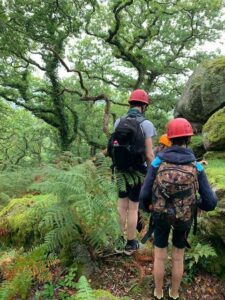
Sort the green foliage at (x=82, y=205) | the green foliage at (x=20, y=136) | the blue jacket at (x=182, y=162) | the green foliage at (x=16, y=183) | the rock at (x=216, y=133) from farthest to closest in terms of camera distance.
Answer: the green foliage at (x=20, y=136)
the green foliage at (x=16, y=183)
the rock at (x=216, y=133)
the green foliage at (x=82, y=205)
the blue jacket at (x=182, y=162)

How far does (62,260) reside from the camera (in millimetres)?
4859

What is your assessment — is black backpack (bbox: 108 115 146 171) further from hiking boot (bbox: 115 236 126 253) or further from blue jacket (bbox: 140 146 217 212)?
hiking boot (bbox: 115 236 126 253)

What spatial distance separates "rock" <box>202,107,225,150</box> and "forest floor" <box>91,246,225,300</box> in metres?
4.24

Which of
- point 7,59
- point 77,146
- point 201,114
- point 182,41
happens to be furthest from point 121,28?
point 77,146

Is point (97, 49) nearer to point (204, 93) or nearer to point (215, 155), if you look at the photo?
point (204, 93)

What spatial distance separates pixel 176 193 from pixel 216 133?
5.13 metres

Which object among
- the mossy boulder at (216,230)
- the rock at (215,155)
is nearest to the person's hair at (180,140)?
the mossy boulder at (216,230)

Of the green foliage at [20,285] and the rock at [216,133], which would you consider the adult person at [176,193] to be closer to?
the green foliage at [20,285]

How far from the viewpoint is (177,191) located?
3.68 m

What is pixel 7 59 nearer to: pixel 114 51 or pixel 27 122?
pixel 114 51

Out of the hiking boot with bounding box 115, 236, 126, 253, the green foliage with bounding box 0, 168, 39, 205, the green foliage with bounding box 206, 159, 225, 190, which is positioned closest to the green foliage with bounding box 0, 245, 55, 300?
the hiking boot with bounding box 115, 236, 126, 253

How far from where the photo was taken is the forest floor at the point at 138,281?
176 inches

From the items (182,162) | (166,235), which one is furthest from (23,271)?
(182,162)

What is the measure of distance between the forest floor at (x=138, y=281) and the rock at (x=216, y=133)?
4.24 m
